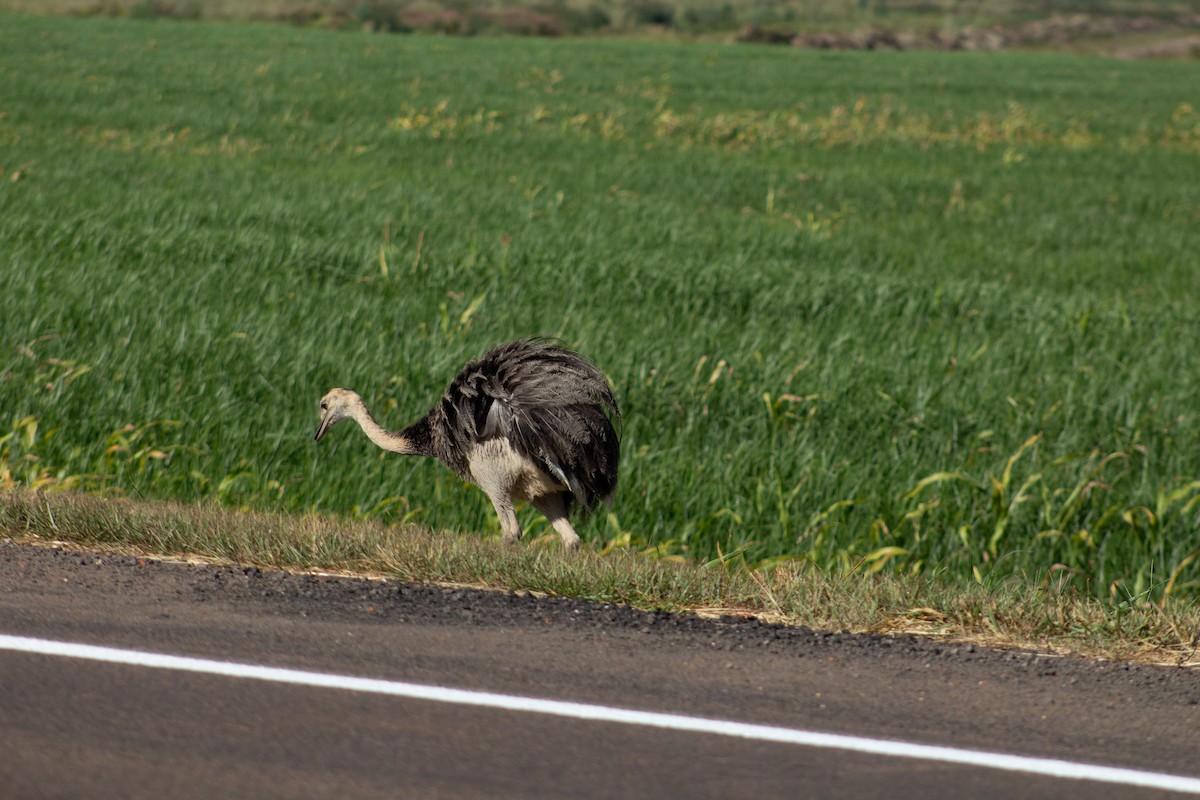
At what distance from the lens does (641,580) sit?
537cm

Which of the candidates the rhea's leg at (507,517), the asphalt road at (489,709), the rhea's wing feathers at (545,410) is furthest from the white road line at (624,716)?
the rhea's leg at (507,517)

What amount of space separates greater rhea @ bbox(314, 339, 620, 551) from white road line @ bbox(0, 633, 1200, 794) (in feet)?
4.12

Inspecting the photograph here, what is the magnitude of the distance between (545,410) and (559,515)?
2.63 feet

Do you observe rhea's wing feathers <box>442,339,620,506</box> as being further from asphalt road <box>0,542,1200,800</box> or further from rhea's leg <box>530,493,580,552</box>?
asphalt road <box>0,542,1200,800</box>

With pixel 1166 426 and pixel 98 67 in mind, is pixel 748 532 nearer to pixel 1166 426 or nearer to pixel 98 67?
pixel 1166 426

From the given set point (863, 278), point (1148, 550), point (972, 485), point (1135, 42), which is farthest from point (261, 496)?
point (1135, 42)

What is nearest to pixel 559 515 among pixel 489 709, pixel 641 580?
pixel 641 580

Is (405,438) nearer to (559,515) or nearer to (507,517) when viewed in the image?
(507,517)

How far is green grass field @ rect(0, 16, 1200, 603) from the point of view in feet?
24.4

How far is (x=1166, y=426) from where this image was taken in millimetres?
8797

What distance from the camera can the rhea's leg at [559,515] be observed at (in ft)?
18.7

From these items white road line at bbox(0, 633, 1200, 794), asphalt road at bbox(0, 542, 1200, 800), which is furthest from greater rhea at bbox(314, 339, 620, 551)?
white road line at bbox(0, 633, 1200, 794)

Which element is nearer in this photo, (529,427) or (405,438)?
(529,427)

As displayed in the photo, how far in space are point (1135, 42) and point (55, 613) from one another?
98.7 metres
